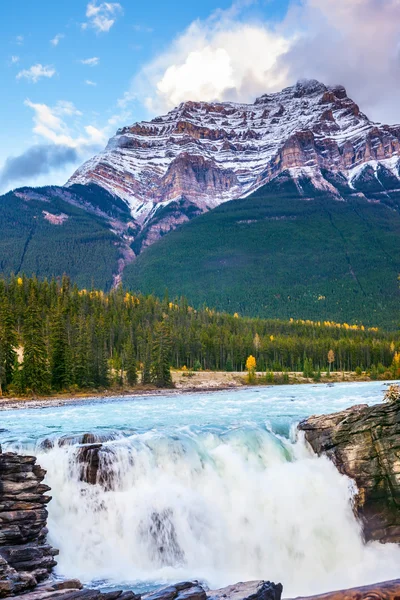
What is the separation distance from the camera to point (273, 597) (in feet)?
37.7

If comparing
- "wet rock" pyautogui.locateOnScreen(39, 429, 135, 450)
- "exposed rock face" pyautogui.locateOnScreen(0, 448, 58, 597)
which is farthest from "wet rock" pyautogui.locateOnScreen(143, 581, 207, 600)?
"wet rock" pyautogui.locateOnScreen(39, 429, 135, 450)

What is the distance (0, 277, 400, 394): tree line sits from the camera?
8094 cm

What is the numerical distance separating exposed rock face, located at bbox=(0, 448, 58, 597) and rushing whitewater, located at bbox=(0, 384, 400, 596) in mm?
1537

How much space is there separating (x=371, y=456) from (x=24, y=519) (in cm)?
1777

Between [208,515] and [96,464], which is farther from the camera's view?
[96,464]

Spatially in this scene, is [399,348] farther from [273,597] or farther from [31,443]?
[273,597]

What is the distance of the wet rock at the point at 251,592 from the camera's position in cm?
1136

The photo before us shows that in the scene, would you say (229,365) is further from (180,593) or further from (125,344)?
(180,593)

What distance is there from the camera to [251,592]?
11578 mm

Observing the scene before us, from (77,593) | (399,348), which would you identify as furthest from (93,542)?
(399,348)

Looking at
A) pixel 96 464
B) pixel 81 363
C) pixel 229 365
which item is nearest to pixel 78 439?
pixel 96 464

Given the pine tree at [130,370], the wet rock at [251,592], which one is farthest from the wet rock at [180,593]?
the pine tree at [130,370]

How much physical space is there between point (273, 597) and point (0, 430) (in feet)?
101

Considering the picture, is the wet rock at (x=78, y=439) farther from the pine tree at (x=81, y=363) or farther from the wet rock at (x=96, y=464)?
the pine tree at (x=81, y=363)
